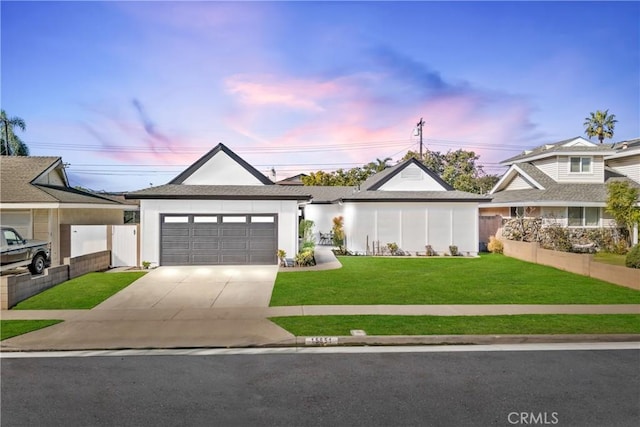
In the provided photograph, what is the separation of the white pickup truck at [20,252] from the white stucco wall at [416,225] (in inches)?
596

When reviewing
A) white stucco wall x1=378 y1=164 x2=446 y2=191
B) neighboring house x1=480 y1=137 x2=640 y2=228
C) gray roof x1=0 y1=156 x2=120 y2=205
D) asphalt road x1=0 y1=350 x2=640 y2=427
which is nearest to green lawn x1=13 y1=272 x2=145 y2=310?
asphalt road x1=0 y1=350 x2=640 y2=427

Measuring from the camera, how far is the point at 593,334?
29.1 feet

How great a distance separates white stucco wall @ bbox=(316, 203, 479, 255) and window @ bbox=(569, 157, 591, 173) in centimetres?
1002

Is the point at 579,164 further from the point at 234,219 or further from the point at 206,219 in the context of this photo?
the point at 206,219

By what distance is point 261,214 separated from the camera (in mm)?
19047

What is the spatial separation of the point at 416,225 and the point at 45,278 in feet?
59.0

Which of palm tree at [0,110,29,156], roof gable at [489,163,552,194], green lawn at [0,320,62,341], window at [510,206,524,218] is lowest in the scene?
green lawn at [0,320,62,341]

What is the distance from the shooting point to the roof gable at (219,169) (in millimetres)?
21047

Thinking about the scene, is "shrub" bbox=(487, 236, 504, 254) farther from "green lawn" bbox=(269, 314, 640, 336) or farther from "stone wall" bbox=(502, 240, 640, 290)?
"green lawn" bbox=(269, 314, 640, 336)

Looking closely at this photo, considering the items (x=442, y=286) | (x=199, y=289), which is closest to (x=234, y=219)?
(x=199, y=289)

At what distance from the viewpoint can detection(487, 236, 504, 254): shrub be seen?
2491cm

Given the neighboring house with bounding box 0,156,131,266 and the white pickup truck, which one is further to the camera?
the neighboring house with bounding box 0,156,131,266

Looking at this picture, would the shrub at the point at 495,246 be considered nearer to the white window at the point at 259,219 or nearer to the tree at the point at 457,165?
the white window at the point at 259,219

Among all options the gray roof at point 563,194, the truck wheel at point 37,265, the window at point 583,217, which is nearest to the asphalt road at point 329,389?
the truck wheel at point 37,265
